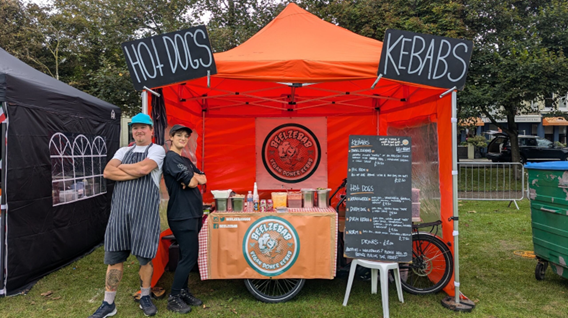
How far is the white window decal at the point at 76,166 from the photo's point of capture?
4387 millimetres

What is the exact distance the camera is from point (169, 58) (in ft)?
10.3

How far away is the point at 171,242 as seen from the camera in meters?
4.23

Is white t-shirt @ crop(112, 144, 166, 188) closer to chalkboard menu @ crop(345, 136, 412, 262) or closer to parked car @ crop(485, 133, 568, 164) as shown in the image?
chalkboard menu @ crop(345, 136, 412, 262)

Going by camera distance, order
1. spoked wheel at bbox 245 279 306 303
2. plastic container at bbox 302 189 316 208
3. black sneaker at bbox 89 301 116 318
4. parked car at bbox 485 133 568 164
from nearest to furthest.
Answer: black sneaker at bbox 89 301 116 318 < spoked wheel at bbox 245 279 306 303 < plastic container at bbox 302 189 316 208 < parked car at bbox 485 133 568 164

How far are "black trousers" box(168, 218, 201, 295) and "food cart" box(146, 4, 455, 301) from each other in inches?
8.2

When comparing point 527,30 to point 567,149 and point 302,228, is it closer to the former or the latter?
point 567,149

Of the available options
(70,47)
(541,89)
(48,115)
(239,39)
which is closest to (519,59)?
(541,89)

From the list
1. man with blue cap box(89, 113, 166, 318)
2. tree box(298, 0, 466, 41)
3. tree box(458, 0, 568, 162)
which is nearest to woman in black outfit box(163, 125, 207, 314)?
man with blue cap box(89, 113, 166, 318)

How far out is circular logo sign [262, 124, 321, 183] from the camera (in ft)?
17.2

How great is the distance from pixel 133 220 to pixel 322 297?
2.01 m

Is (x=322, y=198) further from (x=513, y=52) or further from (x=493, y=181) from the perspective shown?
(x=513, y=52)

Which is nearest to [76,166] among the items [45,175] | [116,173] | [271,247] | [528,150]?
[45,175]

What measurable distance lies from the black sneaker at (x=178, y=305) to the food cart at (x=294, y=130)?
32 centimetres

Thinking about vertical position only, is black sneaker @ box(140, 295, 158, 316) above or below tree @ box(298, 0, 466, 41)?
below
